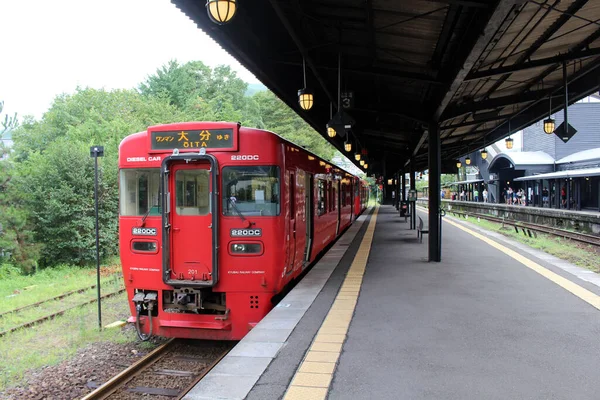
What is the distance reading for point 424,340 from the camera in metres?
4.79

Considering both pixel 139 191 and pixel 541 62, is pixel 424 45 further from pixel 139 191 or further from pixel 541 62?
pixel 139 191

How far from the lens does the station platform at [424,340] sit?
145 inches

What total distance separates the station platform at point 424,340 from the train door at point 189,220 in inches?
47.4

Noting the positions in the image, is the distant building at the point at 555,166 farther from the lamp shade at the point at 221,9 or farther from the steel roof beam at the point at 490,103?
the lamp shade at the point at 221,9

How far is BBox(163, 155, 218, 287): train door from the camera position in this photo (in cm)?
607

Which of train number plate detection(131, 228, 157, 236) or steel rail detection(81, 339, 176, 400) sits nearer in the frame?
steel rail detection(81, 339, 176, 400)

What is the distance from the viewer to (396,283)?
7758 mm

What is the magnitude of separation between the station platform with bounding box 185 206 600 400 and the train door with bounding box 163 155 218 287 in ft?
3.95

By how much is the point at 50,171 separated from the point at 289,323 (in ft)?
50.5

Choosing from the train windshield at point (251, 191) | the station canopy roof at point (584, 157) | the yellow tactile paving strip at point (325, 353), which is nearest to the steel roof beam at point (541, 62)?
the train windshield at point (251, 191)

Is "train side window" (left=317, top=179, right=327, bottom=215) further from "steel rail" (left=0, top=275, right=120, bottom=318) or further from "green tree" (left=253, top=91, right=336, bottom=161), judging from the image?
"green tree" (left=253, top=91, right=336, bottom=161)

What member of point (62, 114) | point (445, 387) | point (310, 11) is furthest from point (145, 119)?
point (445, 387)

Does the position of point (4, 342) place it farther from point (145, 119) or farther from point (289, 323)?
point (145, 119)

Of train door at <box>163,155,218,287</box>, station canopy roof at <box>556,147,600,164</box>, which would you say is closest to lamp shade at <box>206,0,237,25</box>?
train door at <box>163,155,218,287</box>
